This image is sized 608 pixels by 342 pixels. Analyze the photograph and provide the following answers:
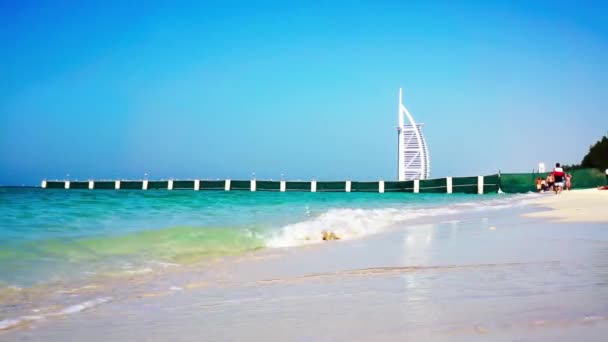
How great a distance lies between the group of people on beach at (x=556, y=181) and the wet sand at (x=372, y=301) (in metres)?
19.3

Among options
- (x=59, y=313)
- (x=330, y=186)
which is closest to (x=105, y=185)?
(x=330, y=186)

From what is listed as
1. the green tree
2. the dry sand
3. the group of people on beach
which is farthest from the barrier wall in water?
the dry sand

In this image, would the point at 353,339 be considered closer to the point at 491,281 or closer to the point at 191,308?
the point at 191,308

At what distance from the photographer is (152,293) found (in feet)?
11.0

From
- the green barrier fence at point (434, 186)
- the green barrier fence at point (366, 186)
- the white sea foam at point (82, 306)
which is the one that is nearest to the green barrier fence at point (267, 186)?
the green barrier fence at point (366, 186)

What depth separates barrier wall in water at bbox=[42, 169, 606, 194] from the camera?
115ft

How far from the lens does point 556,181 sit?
22656 millimetres

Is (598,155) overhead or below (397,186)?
overhead

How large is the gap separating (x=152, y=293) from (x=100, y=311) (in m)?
0.55

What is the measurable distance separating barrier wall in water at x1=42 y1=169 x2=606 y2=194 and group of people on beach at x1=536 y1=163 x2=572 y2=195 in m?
1.44

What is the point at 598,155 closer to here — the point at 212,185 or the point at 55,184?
the point at 212,185

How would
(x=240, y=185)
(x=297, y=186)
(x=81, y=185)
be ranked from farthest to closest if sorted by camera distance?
(x=81, y=185) → (x=240, y=185) → (x=297, y=186)

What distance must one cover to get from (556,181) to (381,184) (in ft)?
132

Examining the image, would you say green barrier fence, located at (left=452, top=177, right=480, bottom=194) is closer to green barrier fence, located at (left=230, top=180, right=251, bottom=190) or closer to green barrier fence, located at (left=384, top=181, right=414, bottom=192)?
green barrier fence, located at (left=384, top=181, right=414, bottom=192)
